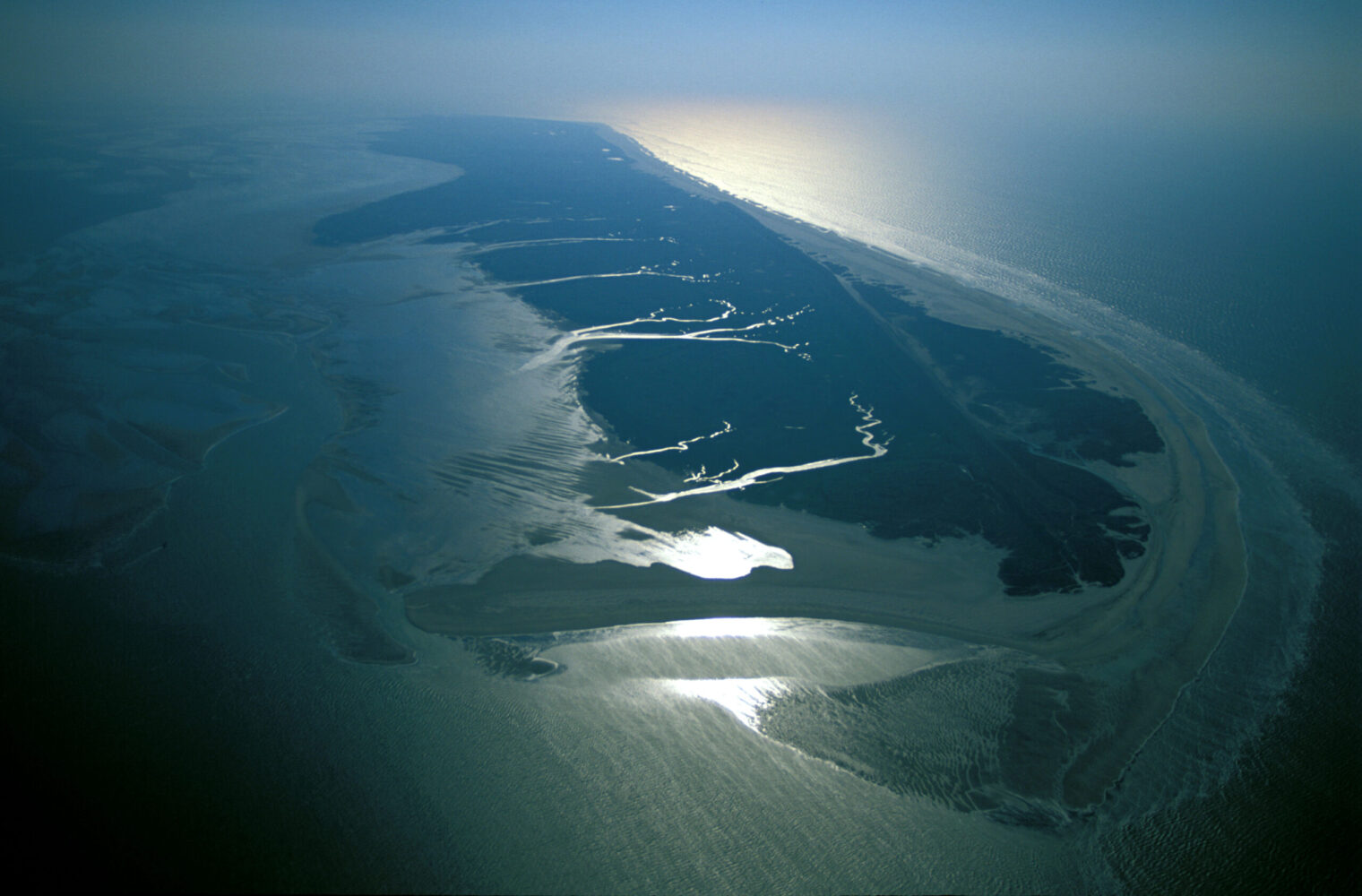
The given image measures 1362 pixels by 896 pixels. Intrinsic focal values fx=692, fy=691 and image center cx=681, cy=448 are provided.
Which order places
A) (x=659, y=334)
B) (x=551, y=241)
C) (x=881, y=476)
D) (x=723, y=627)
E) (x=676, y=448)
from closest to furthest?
(x=723, y=627) → (x=881, y=476) → (x=676, y=448) → (x=659, y=334) → (x=551, y=241)

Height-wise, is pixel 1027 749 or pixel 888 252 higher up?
pixel 888 252

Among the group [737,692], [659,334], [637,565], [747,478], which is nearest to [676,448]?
[747,478]

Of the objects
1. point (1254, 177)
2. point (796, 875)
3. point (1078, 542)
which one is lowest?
point (796, 875)

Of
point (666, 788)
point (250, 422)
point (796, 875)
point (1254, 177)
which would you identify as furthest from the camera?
point (1254, 177)

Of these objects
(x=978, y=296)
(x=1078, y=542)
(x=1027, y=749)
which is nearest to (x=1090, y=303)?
(x=978, y=296)

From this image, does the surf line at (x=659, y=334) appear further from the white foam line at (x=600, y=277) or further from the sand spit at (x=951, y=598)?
the sand spit at (x=951, y=598)

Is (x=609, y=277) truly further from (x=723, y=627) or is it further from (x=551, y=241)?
(x=723, y=627)

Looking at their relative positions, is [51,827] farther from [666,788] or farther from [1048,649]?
[1048,649]
